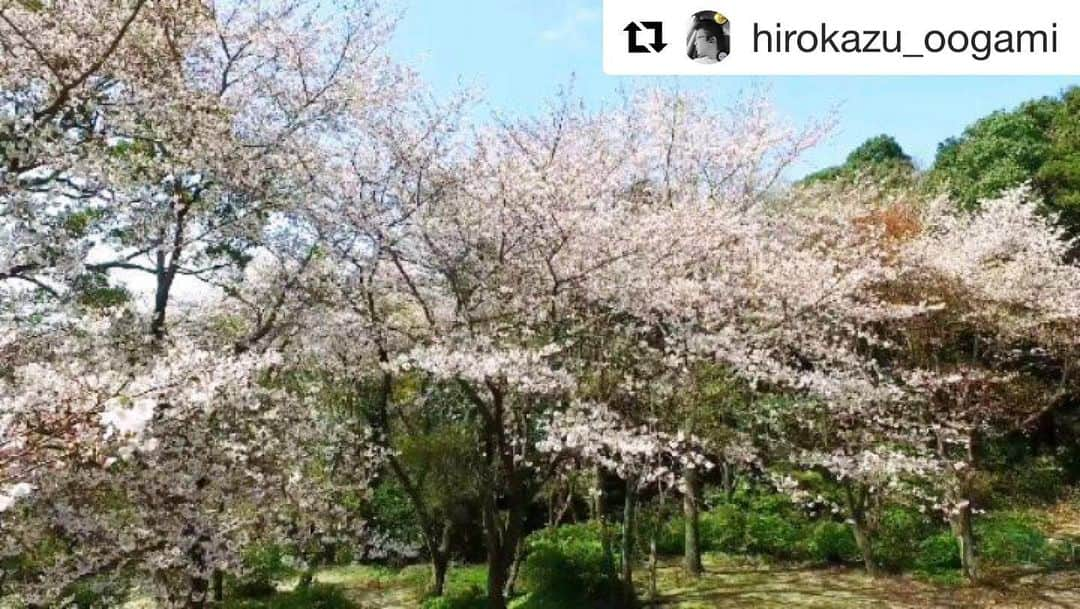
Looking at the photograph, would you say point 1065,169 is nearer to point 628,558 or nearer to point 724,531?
point 724,531

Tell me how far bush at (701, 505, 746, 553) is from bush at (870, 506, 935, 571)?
260cm

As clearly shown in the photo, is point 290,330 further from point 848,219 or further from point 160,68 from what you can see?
point 848,219

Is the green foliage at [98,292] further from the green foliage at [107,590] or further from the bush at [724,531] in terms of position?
the bush at [724,531]

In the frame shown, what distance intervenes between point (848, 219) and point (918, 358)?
18.5 ft

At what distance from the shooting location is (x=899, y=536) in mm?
15164

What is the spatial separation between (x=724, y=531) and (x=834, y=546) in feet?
7.03

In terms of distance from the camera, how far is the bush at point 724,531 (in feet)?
54.4

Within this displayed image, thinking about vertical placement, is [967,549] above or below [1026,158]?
below

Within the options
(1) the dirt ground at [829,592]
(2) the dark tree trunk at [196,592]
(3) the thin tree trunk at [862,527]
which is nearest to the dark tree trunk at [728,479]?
(1) the dirt ground at [829,592]

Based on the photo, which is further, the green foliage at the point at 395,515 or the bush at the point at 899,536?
the green foliage at the point at 395,515

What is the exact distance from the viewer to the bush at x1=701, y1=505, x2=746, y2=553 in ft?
54.4

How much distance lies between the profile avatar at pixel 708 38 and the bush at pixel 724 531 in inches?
406

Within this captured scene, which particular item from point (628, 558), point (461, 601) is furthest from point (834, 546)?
point (461, 601)

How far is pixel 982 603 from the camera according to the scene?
1246 centimetres
